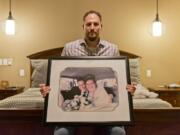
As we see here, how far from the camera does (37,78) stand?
476 cm

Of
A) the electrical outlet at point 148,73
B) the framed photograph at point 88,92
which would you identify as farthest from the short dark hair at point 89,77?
the electrical outlet at point 148,73

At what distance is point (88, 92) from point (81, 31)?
2.94m

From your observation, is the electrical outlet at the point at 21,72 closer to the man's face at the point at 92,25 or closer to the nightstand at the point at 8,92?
the nightstand at the point at 8,92

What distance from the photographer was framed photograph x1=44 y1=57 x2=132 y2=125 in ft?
8.50

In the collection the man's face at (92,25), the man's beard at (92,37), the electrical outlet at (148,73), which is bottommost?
the electrical outlet at (148,73)

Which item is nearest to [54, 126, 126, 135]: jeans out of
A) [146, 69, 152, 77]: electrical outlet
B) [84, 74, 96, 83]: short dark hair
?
[84, 74, 96, 83]: short dark hair

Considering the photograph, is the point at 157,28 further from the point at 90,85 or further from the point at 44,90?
the point at 44,90

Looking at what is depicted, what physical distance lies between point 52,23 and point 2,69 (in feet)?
3.57

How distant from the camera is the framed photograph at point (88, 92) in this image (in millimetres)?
2592

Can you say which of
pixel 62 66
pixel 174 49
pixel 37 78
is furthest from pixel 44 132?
pixel 174 49

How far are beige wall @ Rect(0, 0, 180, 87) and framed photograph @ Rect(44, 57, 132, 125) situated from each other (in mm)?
2749

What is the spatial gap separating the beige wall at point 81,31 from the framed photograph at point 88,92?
2.75 meters

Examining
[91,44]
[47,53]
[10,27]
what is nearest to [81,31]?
[47,53]

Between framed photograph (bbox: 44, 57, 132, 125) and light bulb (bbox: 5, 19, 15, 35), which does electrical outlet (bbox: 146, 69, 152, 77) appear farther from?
framed photograph (bbox: 44, 57, 132, 125)
